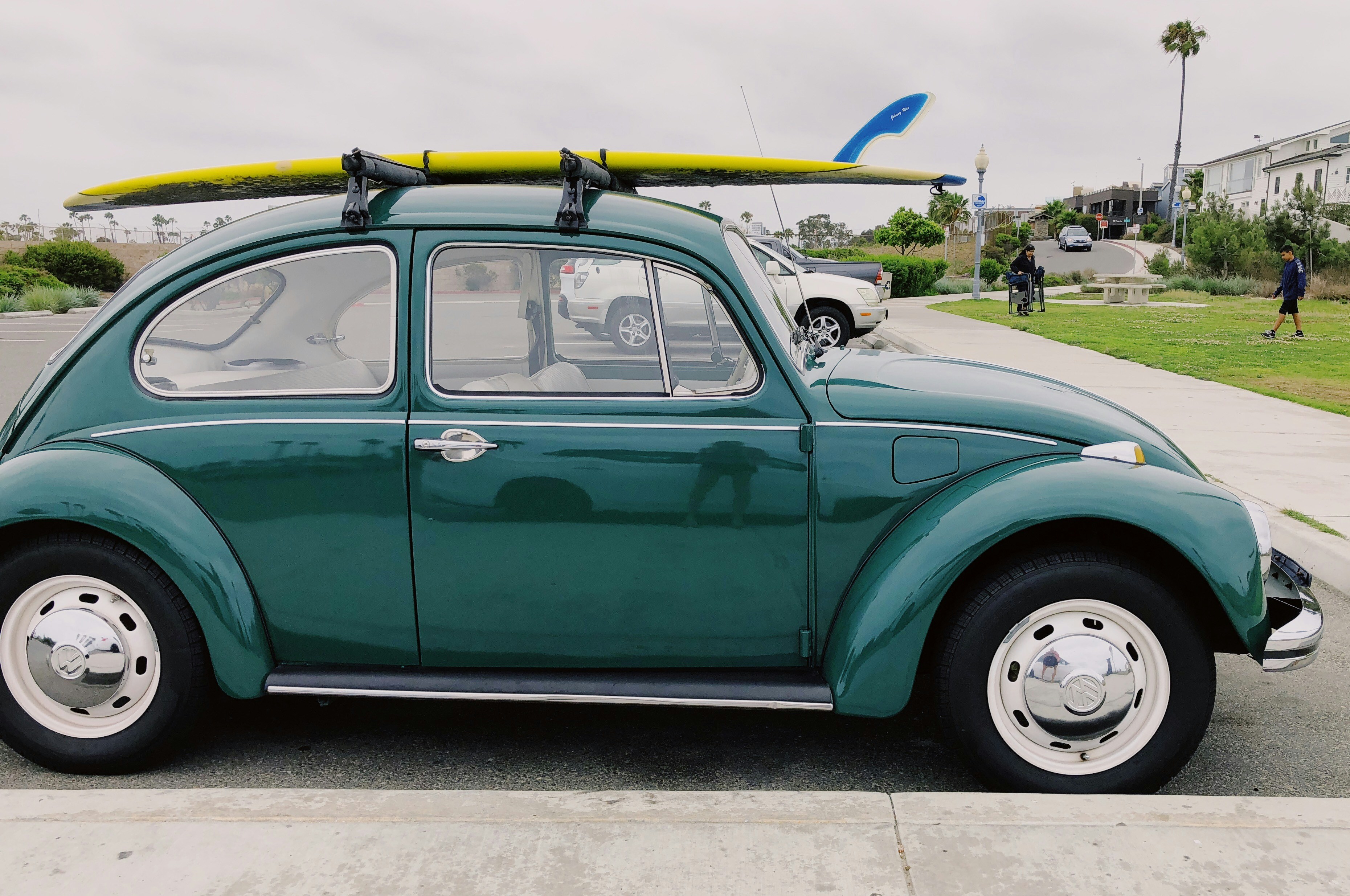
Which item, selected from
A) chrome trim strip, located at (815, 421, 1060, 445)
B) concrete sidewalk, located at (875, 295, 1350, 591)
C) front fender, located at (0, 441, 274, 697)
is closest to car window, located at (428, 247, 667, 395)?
chrome trim strip, located at (815, 421, 1060, 445)

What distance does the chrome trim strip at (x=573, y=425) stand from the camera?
2830mm

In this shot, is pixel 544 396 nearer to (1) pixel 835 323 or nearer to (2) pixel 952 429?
(2) pixel 952 429

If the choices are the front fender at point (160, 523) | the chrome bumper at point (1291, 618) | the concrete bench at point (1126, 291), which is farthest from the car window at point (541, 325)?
the concrete bench at point (1126, 291)

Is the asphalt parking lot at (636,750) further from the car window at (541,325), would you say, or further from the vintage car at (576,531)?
the car window at (541,325)

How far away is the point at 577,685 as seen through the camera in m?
2.88

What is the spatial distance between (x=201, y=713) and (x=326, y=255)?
1431 mm

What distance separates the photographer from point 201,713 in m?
3.01

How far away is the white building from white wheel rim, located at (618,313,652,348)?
59608 mm

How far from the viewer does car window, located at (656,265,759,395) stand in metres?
2.90

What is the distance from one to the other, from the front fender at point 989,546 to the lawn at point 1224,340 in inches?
292

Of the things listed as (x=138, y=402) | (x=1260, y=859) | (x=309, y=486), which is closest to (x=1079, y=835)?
(x=1260, y=859)

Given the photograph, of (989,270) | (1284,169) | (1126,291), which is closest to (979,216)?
(1126,291)

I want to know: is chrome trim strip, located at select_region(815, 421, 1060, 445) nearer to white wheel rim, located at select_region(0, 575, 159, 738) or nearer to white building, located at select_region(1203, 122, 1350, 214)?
white wheel rim, located at select_region(0, 575, 159, 738)

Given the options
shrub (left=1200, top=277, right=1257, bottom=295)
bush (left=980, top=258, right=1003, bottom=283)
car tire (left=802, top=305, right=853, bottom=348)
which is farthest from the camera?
bush (left=980, top=258, right=1003, bottom=283)
